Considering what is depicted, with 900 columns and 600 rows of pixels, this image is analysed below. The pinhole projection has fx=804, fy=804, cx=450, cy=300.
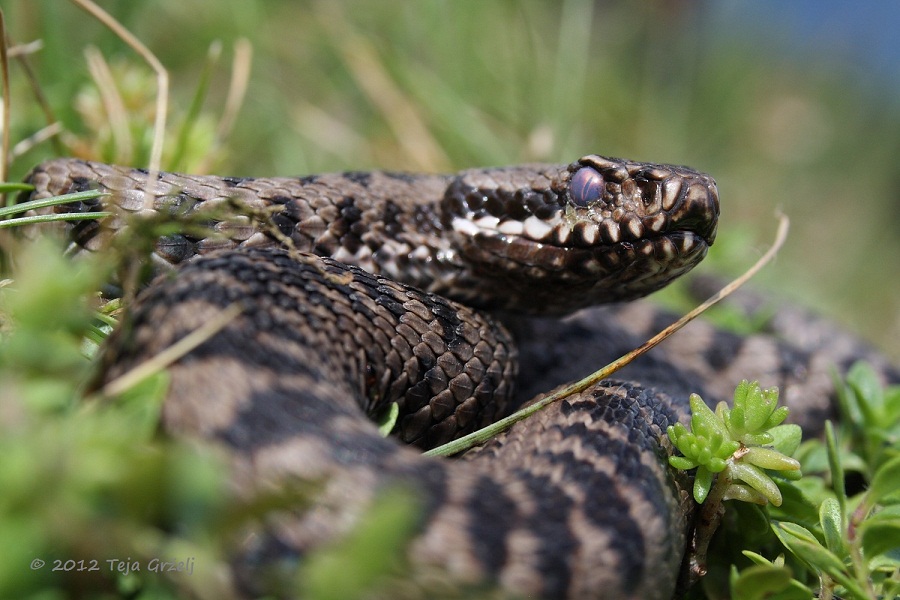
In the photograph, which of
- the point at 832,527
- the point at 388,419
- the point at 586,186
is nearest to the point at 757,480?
the point at 832,527

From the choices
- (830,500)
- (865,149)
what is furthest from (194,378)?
(865,149)

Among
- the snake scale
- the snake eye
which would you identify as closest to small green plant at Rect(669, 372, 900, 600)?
the snake scale

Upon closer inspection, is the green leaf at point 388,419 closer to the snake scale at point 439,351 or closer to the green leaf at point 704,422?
the snake scale at point 439,351

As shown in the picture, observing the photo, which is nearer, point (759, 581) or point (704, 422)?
point (759, 581)

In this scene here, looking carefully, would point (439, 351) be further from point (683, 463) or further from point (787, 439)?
point (787, 439)

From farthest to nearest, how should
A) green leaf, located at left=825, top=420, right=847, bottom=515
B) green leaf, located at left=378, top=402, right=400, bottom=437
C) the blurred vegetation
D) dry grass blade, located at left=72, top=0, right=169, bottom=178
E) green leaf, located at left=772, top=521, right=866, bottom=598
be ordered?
dry grass blade, located at left=72, top=0, right=169, bottom=178, green leaf, located at left=378, top=402, right=400, bottom=437, green leaf, located at left=825, top=420, right=847, bottom=515, green leaf, located at left=772, top=521, right=866, bottom=598, the blurred vegetation

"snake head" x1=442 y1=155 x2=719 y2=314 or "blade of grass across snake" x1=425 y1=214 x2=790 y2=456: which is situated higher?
"snake head" x1=442 y1=155 x2=719 y2=314

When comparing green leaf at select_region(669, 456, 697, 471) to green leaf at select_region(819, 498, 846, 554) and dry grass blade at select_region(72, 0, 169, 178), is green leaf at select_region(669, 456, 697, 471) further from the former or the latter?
dry grass blade at select_region(72, 0, 169, 178)
